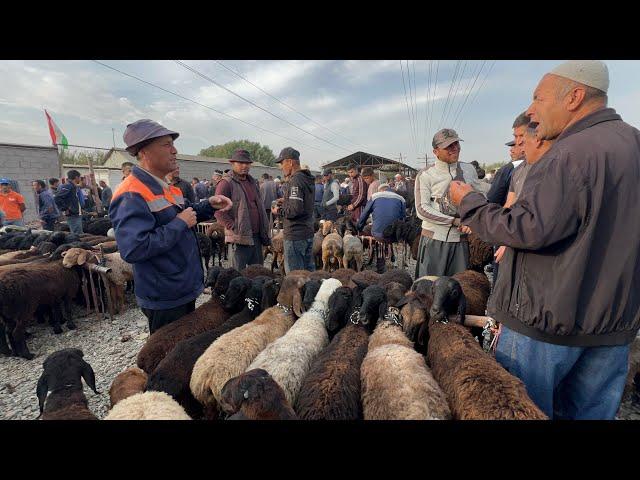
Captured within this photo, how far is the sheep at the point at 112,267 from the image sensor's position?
6.59 meters

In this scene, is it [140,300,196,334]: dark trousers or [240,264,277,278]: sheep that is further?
[240,264,277,278]: sheep

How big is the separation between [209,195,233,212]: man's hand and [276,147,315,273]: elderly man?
1825 mm

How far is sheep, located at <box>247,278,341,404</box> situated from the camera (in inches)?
110

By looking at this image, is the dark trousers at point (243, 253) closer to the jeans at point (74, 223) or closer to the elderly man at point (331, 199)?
the elderly man at point (331, 199)

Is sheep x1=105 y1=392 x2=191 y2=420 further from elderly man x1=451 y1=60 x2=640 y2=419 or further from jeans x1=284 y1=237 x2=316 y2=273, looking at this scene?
jeans x1=284 y1=237 x2=316 y2=273

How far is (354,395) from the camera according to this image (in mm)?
2576

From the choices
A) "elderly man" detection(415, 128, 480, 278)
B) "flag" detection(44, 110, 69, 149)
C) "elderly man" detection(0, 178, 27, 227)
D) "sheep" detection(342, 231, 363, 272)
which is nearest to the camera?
"elderly man" detection(415, 128, 480, 278)

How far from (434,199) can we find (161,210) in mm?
3410

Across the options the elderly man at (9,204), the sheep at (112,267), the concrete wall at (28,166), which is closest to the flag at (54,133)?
the concrete wall at (28,166)

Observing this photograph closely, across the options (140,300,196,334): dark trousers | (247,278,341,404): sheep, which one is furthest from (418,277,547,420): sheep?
(140,300,196,334): dark trousers

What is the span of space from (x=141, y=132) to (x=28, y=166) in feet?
61.3

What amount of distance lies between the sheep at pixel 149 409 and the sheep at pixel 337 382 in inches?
36.3
